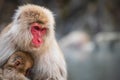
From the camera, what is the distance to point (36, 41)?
7.00 meters

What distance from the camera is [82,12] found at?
16984 mm

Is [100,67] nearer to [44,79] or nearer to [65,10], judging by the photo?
[65,10]

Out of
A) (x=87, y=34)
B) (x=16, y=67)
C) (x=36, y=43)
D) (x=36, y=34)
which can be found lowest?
(x=16, y=67)

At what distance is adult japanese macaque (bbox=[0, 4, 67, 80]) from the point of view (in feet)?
23.0

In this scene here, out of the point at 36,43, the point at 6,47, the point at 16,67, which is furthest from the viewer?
the point at 6,47

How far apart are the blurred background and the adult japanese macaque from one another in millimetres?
6043

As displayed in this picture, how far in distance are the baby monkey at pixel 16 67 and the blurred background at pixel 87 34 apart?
644cm

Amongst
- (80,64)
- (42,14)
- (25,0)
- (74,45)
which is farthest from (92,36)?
(42,14)

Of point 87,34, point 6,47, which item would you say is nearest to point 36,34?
point 6,47

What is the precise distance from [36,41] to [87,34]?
32.2 ft

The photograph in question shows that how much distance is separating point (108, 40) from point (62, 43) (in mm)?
1534

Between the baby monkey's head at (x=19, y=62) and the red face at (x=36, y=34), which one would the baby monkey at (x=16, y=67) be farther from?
the red face at (x=36, y=34)

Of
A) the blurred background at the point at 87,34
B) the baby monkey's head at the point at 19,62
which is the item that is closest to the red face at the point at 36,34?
the baby monkey's head at the point at 19,62

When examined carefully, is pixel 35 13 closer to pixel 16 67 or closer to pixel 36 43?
pixel 36 43
